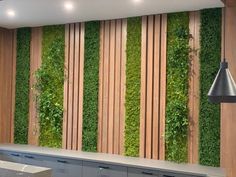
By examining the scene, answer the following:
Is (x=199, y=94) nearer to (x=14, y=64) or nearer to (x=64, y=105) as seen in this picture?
(x=64, y=105)

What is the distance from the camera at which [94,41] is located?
654cm

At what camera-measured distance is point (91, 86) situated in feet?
21.4

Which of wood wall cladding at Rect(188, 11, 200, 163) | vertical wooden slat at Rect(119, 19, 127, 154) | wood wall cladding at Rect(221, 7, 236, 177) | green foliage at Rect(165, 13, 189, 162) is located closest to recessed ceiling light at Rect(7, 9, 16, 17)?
vertical wooden slat at Rect(119, 19, 127, 154)

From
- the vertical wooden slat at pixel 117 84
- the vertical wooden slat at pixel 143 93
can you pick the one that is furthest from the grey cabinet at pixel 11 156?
the vertical wooden slat at pixel 143 93

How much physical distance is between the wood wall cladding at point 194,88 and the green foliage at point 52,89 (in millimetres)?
2586

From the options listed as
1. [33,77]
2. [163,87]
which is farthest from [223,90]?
[33,77]

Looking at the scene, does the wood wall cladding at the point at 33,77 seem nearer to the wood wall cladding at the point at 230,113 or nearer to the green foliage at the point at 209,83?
the green foliage at the point at 209,83

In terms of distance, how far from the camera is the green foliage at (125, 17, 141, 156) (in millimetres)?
6066

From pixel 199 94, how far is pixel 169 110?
55cm

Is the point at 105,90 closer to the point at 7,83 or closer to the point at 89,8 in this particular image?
the point at 89,8

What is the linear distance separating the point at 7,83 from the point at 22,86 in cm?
38

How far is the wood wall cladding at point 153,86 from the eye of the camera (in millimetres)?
5844

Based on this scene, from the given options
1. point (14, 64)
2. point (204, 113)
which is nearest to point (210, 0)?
point (204, 113)

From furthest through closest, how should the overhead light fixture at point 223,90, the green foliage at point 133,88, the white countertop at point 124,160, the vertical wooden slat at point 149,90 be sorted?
1. the green foliage at point 133,88
2. the vertical wooden slat at point 149,90
3. the white countertop at point 124,160
4. the overhead light fixture at point 223,90
